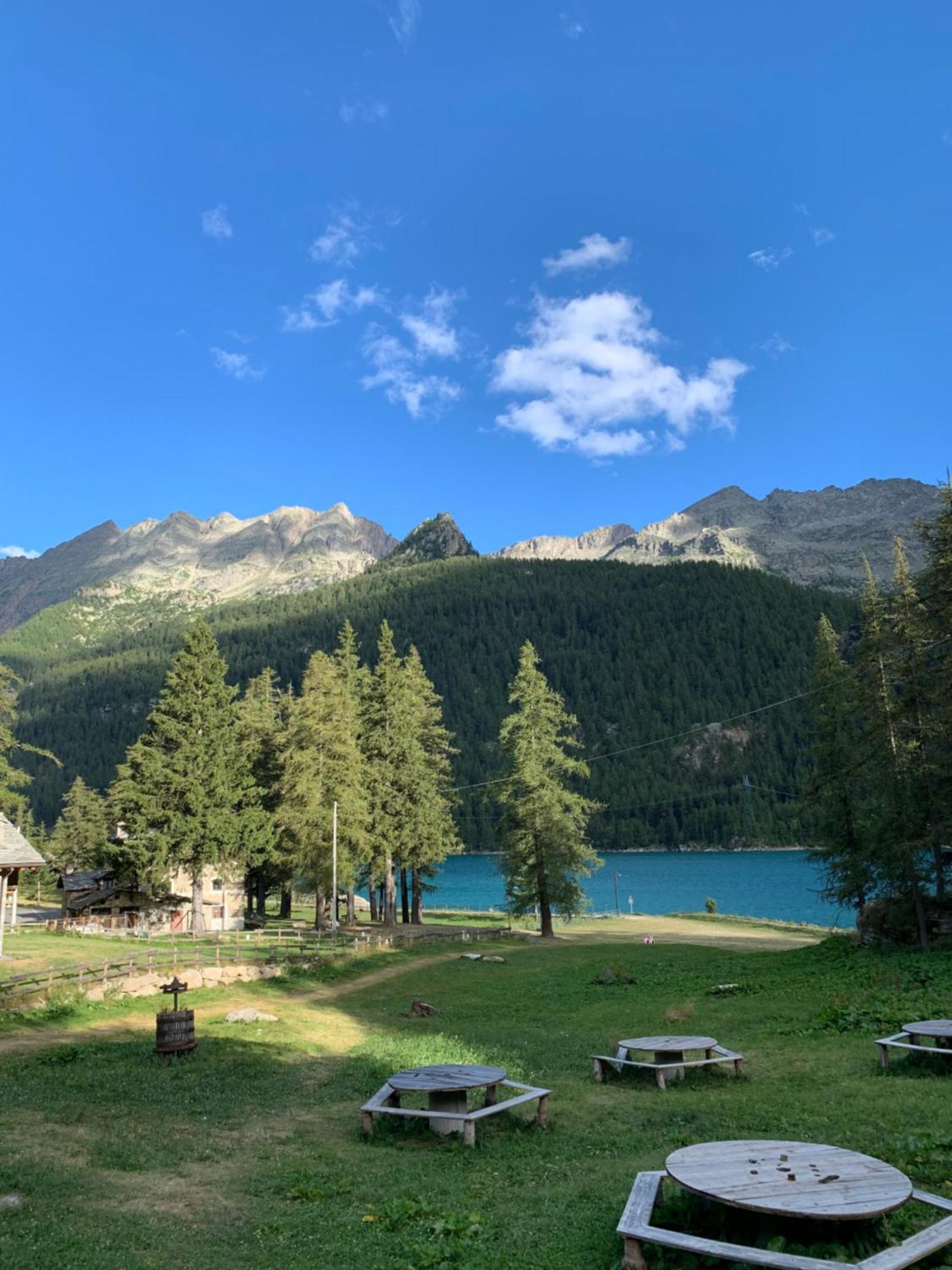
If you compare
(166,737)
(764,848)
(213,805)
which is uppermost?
(166,737)

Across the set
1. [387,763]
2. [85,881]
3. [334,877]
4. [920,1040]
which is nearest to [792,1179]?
[920,1040]

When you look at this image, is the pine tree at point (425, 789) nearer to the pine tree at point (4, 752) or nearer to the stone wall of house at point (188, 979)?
the stone wall of house at point (188, 979)

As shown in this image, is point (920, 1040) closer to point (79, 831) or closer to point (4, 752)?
point (4, 752)

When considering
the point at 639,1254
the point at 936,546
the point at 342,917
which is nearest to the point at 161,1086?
the point at 639,1254

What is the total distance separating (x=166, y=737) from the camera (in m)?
48.6

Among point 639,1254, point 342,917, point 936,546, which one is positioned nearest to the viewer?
point 639,1254

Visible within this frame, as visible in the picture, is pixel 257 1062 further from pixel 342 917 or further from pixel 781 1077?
pixel 342 917

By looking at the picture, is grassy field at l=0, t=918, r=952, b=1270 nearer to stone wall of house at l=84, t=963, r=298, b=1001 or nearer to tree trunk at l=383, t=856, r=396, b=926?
stone wall of house at l=84, t=963, r=298, b=1001

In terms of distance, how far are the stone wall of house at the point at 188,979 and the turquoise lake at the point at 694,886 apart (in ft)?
102

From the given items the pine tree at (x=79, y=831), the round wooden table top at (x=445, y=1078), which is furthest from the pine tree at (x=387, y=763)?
the pine tree at (x=79, y=831)

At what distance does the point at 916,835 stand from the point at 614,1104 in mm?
20370

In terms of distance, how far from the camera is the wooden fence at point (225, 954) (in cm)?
2352

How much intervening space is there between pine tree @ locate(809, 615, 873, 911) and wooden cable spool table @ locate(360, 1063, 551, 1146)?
24.4 m

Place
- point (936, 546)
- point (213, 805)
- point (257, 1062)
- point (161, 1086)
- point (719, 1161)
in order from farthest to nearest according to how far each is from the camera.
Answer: point (213, 805), point (936, 546), point (257, 1062), point (161, 1086), point (719, 1161)
